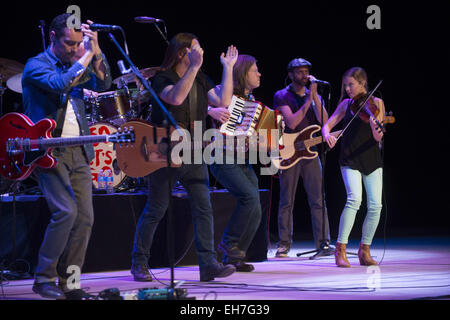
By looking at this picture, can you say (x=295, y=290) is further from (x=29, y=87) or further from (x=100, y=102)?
(x=100, y=102)


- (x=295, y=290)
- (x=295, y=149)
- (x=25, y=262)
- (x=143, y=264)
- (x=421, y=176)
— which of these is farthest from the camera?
(x=421, y=176)

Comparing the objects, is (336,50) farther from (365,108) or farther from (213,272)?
(213,272)

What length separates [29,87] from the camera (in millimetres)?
4301

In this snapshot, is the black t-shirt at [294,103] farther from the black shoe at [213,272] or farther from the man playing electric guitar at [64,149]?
the man playing electric guitar at [64,149]

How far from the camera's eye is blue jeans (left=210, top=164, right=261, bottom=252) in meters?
5.63

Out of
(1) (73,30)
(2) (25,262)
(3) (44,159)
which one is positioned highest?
(1) (73,30)

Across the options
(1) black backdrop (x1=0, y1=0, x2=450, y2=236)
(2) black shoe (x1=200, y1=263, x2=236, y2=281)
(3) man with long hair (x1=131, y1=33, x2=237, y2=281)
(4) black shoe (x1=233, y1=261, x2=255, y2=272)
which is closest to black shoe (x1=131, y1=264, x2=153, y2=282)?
(3) man with long hair (x1=131, y1=33, x2=237, y2=281)

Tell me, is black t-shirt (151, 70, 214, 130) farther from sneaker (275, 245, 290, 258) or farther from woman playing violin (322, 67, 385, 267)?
sneaker (275, 245, 290, 258)

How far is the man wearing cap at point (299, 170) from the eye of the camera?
7.12m

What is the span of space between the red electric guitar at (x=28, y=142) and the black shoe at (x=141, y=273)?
138 centimetres

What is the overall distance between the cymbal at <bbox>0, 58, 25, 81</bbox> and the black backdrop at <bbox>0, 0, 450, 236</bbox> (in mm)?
1135

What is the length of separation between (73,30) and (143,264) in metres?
2.01
